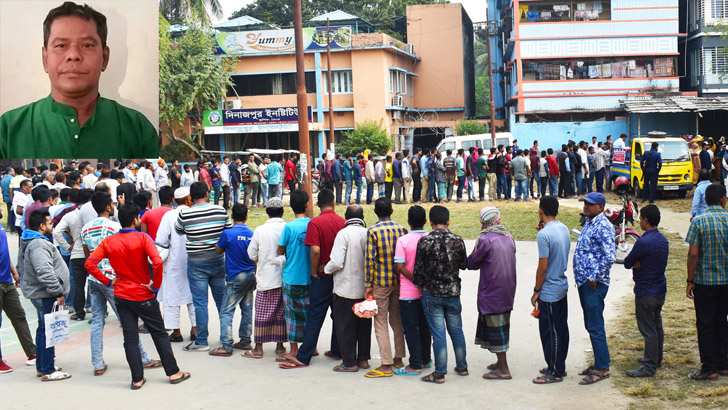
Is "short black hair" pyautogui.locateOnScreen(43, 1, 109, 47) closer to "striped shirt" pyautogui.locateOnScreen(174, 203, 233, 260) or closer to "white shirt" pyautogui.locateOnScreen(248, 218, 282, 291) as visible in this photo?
"striped shirt" pyautogui.locateOnScreen(174, 203, 233, 260)

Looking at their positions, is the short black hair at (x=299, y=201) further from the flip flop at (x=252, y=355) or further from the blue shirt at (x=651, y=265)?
the blue shirt at (x=651, y=265)

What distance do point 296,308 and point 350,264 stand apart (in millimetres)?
888

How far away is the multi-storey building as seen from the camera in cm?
3741

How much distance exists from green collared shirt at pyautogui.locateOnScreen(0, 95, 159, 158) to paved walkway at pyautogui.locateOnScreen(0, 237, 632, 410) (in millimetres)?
2275

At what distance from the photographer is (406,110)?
43188mm

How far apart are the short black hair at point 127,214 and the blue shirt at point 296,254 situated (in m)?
1.53

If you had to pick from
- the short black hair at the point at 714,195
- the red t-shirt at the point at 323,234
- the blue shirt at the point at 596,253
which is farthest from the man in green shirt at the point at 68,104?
the short black hair at the point at 714,195

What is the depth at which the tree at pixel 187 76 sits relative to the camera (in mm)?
36031

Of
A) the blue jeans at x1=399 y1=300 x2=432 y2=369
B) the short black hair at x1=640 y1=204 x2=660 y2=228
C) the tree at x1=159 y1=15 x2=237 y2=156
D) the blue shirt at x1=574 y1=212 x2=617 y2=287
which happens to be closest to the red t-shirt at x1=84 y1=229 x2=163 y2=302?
the blue jeans at x1=399 y1=300 x2=432 y2=369

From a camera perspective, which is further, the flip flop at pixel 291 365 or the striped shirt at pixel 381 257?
the flip flop at pixel 291 365

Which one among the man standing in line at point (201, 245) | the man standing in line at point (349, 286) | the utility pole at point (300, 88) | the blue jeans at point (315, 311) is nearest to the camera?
the man standing in line at point (349, 286)

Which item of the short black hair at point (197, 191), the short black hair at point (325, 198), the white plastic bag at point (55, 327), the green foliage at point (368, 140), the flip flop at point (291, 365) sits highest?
the green foliage at point (368, 140)

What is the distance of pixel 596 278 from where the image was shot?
6.54 m

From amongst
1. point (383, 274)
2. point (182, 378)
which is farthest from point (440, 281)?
point (182, 378)
